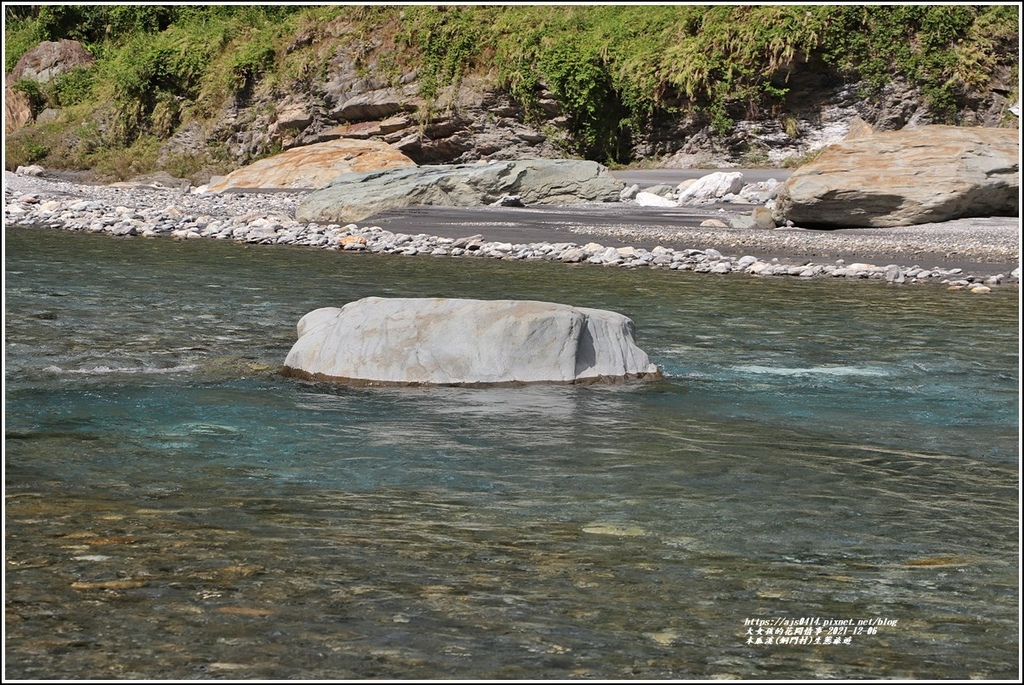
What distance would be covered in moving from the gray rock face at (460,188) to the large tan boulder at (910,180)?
5.39 metres

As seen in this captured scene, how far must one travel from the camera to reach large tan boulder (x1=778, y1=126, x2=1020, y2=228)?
16.7 metres

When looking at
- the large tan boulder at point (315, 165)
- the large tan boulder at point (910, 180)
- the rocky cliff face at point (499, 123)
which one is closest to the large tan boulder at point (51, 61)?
the rocky cliff face at point (499, 123)

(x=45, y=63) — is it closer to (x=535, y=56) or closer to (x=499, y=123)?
(x=499, y=123)

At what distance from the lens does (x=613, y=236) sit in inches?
694

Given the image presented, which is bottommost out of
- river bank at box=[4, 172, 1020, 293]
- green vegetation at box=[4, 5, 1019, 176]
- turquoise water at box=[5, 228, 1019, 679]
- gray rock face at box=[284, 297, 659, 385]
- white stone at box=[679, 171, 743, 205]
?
turquoise water at box=[5, 228, 1019, 679]

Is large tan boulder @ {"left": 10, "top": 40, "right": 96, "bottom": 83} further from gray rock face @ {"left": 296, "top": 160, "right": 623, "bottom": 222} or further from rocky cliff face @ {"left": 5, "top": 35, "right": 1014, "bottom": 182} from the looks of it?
gray rock face @ {"left": 296, "top": 160, "right": 623, "bottom": 222}

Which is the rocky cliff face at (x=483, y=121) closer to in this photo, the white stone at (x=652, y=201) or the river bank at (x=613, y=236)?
the white stone at (x=652, y=201)

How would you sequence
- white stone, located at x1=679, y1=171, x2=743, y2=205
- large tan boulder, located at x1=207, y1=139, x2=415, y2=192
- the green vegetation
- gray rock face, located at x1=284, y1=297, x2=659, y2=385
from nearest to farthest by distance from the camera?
gray rock face, located at x1=284, y1=297, x2=659, y2=385 → white stone, located at x1=679, y1=171, x2=743, y2=205 → the green vegetation → large tan boulder, located at x1=207, y1=139, x2=415, y2=192

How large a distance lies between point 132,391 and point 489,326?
7.26 feet

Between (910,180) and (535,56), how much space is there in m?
14.1

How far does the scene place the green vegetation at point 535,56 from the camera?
26203 mm

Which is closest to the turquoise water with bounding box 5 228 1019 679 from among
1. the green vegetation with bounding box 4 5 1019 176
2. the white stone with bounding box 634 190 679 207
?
the white stone with bounding box 634 190 679 207

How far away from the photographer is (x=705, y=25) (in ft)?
91.4

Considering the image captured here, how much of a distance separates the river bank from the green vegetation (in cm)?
735
